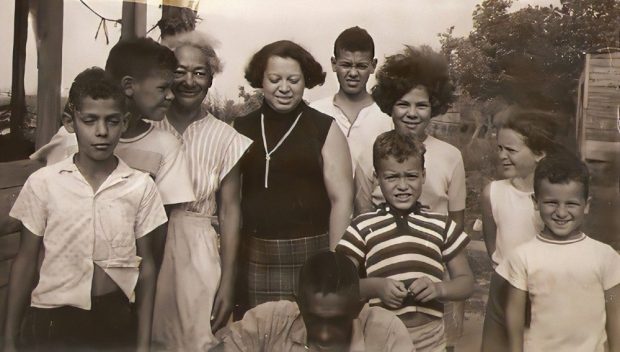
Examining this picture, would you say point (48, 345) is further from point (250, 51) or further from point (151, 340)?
point (250, 51)

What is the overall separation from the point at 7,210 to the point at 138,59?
36.2 inches

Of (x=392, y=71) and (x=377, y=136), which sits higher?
(x=392, y=71)

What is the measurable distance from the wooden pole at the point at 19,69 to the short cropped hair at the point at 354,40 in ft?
4.82

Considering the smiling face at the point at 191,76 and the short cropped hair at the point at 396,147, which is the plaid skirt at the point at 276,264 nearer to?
the short cropped hair at the point at 396,147

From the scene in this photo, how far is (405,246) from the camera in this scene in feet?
12.3

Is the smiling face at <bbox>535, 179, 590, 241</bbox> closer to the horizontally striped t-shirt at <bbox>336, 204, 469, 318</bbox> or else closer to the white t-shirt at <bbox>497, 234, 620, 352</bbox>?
the white t-shirt at <bbox>497, 234, 620, 352</bbox>

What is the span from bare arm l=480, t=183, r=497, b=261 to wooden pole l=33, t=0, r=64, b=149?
6.48ft

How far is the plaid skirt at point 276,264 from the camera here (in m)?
3.82

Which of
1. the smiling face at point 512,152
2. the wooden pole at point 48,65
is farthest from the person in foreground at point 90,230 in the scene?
the smiling face at point 512,152

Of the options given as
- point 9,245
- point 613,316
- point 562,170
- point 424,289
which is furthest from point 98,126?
point 613,316

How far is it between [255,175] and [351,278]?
626 mm

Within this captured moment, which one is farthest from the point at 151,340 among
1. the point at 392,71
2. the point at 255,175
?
the point at 392,71

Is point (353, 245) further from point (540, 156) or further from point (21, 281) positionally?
point (21, 281)

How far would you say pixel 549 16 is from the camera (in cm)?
381
